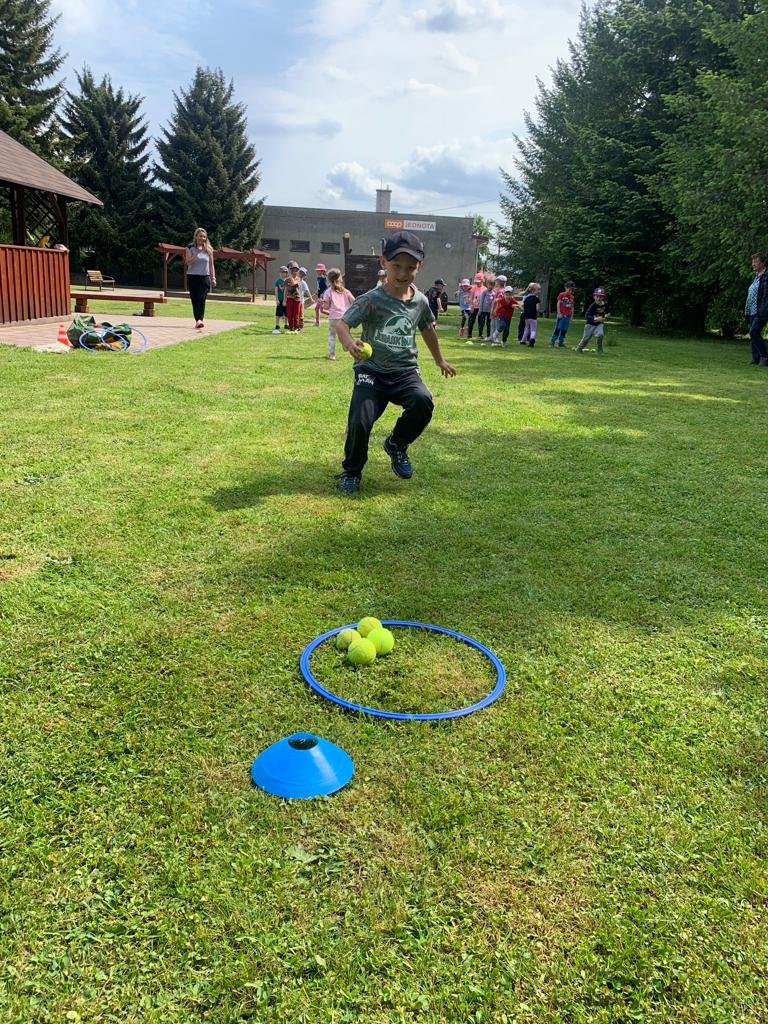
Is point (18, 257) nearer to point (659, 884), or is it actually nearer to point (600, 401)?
point (600, 401)

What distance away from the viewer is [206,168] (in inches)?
1795

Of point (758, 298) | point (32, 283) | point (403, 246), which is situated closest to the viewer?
point (403, 246)

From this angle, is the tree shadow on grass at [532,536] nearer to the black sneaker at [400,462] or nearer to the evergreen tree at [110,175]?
the black sneaker at [400,462]

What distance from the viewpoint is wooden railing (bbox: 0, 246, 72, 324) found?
15.2 m

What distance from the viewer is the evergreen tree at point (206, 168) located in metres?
45.3

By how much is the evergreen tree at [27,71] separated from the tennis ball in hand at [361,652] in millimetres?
45537

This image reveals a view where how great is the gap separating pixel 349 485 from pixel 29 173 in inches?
615

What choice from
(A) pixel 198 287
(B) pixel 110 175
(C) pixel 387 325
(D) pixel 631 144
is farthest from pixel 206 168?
(C) pixel 387 325

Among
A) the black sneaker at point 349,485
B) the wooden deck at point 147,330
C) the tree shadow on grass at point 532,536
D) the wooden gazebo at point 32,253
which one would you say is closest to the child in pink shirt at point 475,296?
the wooden deck at point 147,330

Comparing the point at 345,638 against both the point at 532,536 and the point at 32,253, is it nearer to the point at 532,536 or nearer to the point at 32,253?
the point at 532,536

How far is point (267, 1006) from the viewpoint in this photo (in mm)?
1659

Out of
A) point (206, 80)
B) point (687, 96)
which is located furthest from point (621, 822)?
point (206, 80)

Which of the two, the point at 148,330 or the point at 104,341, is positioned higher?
the point at 104,341

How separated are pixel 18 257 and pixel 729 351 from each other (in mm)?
18620
